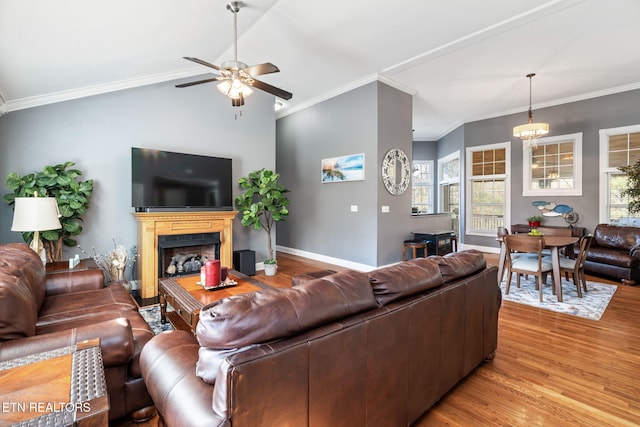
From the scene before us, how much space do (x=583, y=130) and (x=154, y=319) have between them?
26.1 ft

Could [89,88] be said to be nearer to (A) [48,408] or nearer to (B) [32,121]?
(B) [32,121]

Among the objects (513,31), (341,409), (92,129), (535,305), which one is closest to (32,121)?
(92,129)

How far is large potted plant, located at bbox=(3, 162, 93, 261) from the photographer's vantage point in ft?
10.7

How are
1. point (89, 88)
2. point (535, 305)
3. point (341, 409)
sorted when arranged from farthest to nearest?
point (89, 88), point (535, 305), point (341, 409)

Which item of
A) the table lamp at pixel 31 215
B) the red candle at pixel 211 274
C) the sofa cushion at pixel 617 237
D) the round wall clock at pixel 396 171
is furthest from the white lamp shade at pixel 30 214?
the sofa cushion at pixel 617 237

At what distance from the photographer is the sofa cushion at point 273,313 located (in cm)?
100

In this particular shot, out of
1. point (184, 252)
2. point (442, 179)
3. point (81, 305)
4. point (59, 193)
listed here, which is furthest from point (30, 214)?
point (442, 179)

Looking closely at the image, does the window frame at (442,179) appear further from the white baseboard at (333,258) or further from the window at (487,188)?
the white baseboard at (333,258)

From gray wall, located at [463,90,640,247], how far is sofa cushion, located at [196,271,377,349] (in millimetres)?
6826

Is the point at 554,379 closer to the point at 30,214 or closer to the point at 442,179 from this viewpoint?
the point at 30,214

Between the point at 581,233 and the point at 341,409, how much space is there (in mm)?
6309

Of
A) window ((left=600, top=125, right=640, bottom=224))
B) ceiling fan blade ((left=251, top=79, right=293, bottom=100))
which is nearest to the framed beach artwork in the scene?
ceiling fan blade ((left=251, top=79, right=293, bottom=100))

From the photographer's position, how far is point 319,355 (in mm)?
1079

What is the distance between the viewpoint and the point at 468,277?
198cm
